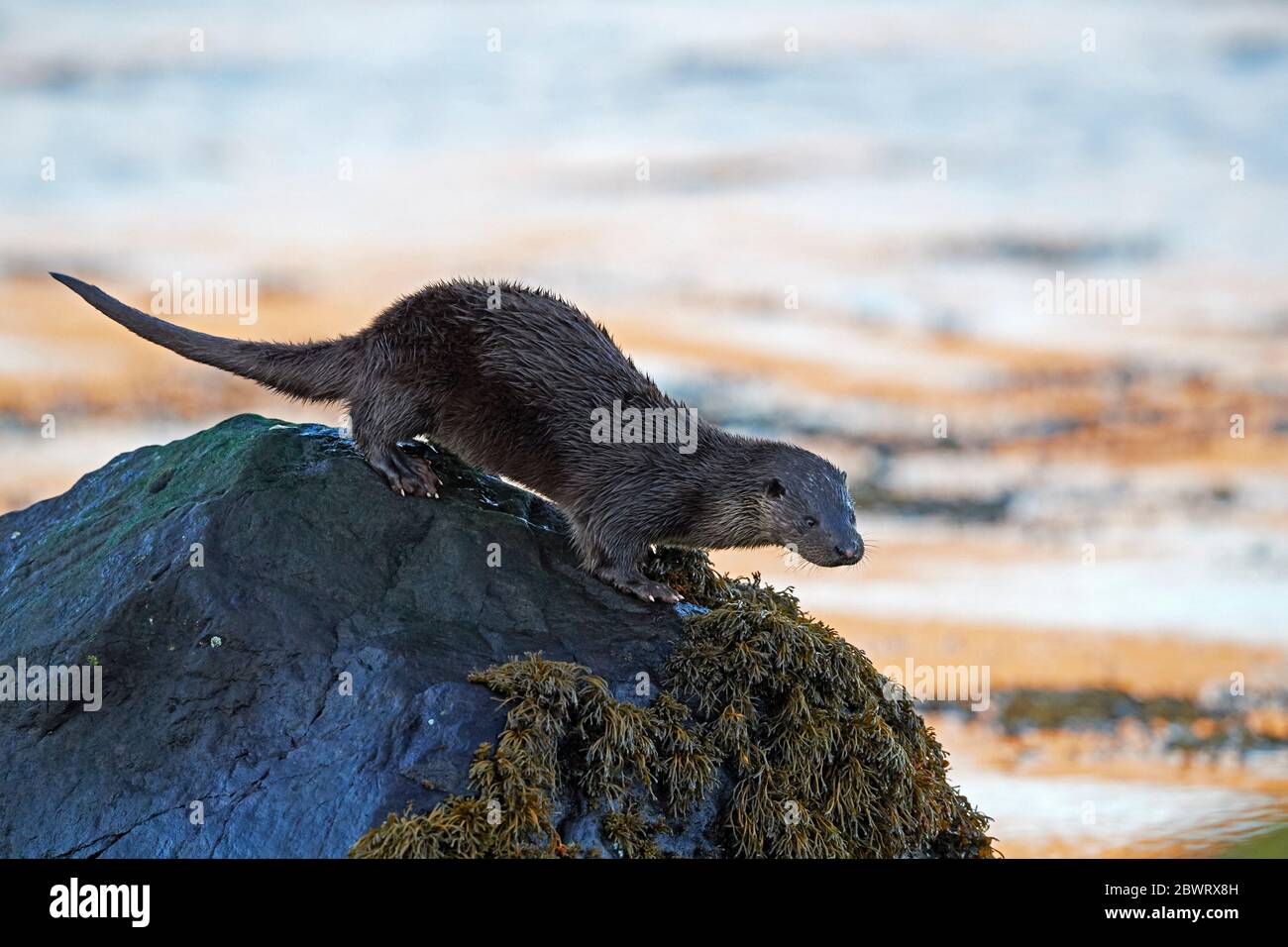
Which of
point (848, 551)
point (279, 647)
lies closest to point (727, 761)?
point (848, 551)

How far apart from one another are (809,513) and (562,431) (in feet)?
4.37

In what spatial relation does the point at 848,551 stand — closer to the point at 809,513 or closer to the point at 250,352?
the point at 809,513

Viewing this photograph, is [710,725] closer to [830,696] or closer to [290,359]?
[830,696]

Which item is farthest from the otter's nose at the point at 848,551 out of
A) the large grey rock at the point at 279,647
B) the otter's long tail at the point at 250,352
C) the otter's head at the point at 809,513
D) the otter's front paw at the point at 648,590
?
the otter's long tail at the point at 250,352

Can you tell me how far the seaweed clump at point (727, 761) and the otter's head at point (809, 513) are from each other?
601 millimetres

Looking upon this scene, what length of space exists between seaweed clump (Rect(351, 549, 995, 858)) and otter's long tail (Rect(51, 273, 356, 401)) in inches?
95.1

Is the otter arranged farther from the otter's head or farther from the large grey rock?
the large grey rock

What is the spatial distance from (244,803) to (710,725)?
191 centimetres

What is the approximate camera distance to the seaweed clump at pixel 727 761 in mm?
5035

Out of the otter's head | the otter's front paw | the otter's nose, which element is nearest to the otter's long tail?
the otter's front paw

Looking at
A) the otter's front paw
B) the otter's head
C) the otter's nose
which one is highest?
the otter's head

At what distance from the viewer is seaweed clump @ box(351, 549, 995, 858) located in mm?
5035

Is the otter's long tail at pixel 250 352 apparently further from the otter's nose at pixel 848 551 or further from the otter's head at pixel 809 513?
the otter's nose at pixel 848 551
